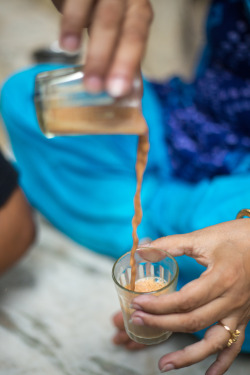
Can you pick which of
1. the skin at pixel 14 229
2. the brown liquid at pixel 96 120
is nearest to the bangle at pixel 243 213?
the brown liquid at pixel 96 120

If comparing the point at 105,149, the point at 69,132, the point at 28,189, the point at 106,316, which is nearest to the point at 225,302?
the point at 69,132

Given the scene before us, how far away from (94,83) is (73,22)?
3.9 inches

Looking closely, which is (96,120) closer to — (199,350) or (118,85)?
(118,85)

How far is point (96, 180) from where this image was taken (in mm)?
1215

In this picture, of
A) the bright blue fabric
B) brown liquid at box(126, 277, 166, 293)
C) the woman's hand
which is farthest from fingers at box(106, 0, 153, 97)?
the bright blue fabric

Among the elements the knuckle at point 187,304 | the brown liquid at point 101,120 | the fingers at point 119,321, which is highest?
the brown liquid at point 101,120

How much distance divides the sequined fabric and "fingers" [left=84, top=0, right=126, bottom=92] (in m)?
0.60

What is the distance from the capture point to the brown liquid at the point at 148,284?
782 millimetres

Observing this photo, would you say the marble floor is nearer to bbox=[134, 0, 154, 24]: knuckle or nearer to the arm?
the arm

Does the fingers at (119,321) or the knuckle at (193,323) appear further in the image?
the fingers at (119,321)

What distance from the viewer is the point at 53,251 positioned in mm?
1292

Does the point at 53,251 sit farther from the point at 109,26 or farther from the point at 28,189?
the point at 109,26

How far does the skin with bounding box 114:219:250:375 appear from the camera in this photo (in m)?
0.64

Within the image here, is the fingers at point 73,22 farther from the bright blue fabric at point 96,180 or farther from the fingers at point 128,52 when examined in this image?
the bright blue fabric at point 96,180
